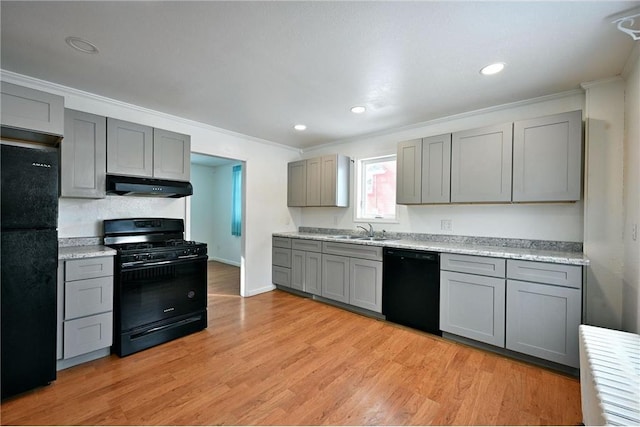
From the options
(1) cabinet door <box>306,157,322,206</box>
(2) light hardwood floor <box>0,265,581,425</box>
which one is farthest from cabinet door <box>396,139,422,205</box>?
(2) light hardwood floor <box>0,265,581,425</box>

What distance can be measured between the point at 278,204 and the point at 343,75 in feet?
8.90

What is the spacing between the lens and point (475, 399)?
1.89 m

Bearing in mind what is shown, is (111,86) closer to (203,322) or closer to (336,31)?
(336,31)

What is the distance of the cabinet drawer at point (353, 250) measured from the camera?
3.28m

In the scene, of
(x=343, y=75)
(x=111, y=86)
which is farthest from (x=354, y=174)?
(x=111, y=86)

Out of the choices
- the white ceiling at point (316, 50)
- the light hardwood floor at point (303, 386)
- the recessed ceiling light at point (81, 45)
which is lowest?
the light hardwood floor at point (303, 386)

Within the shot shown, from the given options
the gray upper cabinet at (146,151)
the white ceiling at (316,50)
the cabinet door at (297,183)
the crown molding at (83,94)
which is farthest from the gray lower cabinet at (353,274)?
the crown molding at (83,94)

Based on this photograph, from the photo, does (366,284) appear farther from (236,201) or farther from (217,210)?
(217,210)

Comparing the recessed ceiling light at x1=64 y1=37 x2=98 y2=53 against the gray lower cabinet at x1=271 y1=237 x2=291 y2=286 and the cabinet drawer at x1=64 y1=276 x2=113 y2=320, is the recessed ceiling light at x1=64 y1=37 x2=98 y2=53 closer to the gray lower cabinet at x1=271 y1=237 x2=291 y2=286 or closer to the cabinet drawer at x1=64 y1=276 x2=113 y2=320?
the cabinet drawer at x1=64 y1=276 x2=113 y2=320

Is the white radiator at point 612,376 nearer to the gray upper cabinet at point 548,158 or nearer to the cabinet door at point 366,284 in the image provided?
the gray upper cabinet at point 548,158

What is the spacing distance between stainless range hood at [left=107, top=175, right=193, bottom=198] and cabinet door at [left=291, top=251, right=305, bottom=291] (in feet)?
5.80

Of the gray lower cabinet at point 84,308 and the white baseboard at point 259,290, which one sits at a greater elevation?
the gray lower cabinet at point 84,308

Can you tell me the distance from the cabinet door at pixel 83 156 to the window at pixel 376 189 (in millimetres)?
3118

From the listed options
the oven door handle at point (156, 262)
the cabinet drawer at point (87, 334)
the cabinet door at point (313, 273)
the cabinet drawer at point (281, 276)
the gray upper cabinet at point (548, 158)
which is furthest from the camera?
the cabinet drawer at point (281, 276)
